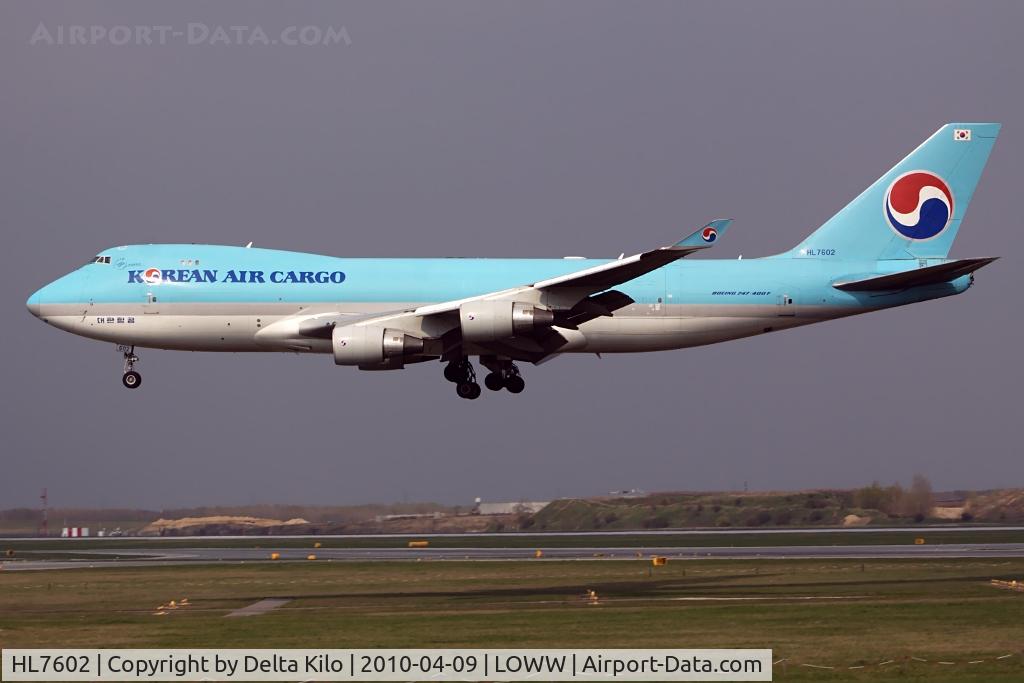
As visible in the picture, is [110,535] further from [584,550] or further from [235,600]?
[235,600]

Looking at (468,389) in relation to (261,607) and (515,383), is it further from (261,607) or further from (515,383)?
(261,607)

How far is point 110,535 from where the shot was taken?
264 feet

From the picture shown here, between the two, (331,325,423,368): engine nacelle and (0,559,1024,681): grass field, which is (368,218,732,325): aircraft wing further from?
(0,559,1024,681): grass field

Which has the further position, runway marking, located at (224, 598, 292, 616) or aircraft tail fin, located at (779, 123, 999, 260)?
aircraft tail fin, located at (779, 123, 999, 260)

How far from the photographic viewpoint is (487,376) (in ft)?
166

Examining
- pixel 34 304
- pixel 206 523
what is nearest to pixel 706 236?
pixel 34 304

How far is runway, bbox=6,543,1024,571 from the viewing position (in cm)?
4984

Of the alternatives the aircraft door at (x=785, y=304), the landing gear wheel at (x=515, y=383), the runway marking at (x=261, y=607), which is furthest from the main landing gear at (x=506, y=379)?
the runway marking at (x=261, y=607)

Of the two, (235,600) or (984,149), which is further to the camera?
(984,149)

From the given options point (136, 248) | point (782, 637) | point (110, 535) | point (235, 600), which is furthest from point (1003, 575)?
point (110, 535)

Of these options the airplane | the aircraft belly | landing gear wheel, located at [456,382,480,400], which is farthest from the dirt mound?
the aircraft belly

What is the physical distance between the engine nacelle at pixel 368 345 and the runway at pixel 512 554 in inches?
394

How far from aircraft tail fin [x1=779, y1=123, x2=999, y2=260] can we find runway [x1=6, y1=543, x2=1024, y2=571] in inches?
413

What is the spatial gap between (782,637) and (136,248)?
93.8 ft
